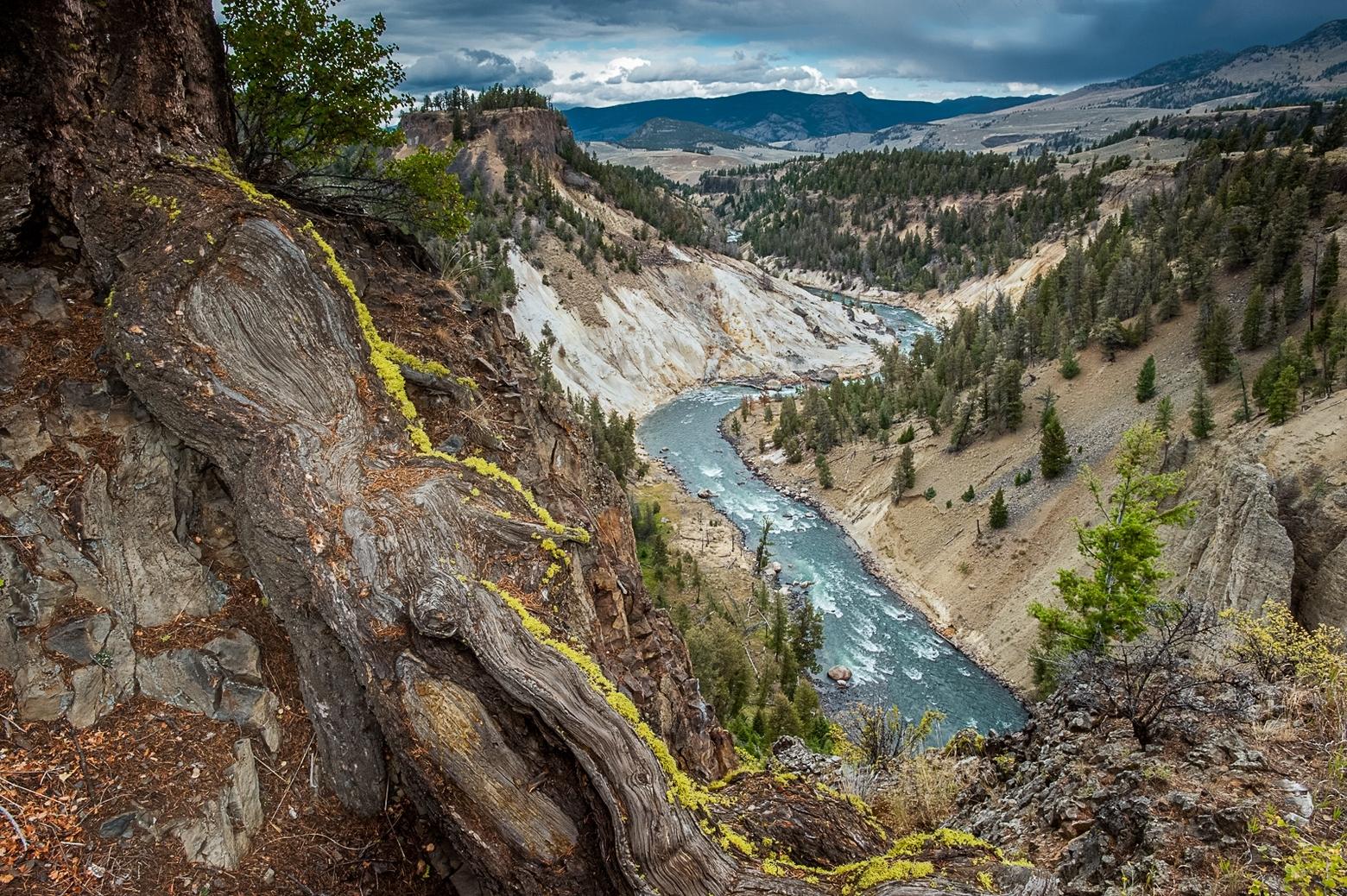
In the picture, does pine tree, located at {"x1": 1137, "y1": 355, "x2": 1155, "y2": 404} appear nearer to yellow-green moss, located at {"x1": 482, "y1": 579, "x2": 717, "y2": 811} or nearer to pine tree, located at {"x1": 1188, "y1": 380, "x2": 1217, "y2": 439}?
pine tree, located at {"x1": 1188, "y1": 380, "x2": 1217, "y2": 439}

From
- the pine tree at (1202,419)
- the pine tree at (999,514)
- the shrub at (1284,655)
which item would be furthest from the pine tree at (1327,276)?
→ the shrub at (1284,655)

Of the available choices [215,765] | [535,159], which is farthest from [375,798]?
[535,159]

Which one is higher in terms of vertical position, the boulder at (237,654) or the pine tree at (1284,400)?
the boulder at (237,654)

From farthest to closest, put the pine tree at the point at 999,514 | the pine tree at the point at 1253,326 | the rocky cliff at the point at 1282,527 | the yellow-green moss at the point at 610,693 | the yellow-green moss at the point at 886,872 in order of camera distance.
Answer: the pine tree at the point at 999,514
the pine tree at the point at 1253,326
the rocky cliff at the point at 1282,527
the yellow-green moss at the point at 610,693
the yellow-green moss at the point at 886,872

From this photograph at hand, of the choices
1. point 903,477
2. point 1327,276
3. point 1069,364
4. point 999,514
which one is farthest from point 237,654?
point 1069,364

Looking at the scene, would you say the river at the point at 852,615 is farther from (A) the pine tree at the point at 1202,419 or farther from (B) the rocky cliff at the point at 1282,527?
(A) the pine tree at the point at 1202,419

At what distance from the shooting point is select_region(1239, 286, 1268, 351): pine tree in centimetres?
3959

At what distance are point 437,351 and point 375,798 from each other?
6276mm

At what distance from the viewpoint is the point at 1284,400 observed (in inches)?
1138

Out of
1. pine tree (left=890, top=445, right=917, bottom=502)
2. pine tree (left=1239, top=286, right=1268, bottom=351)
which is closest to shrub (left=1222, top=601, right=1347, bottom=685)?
pine tree (left=1239, top=286, right=1268, bottom=351)

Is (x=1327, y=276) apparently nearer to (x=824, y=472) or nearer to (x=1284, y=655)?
(x=824, y=472)

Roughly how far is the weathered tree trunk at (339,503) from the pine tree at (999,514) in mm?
36016

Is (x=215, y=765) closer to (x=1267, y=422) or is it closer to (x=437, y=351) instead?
(x=437, y=351)

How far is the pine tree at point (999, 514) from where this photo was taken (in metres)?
40.2
